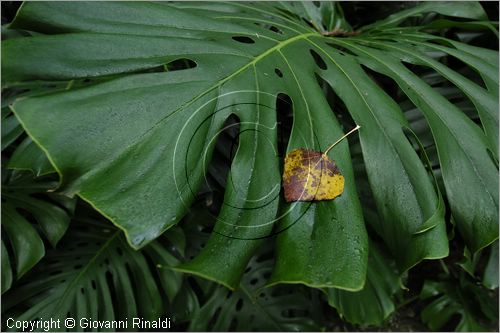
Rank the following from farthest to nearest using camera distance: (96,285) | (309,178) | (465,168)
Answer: (96,285)
(465,168)
(309,178)

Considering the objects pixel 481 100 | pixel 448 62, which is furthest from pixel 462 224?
pixel 448 62

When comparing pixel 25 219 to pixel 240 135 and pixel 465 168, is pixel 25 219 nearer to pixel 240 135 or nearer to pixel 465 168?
pixel 240 135

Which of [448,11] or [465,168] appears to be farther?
[448,11]

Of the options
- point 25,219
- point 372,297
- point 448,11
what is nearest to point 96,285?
point 25,219

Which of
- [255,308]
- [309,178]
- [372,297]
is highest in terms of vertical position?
[309,178]

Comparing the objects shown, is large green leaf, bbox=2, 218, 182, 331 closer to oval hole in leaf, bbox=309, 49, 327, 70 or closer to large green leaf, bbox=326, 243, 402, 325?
large green leaf, bbox=326, 243, 402, 325

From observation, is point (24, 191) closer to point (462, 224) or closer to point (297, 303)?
point (297, 303)

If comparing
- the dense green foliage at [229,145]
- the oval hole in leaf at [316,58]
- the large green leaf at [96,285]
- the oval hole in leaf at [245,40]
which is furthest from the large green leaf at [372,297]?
the oval hole in leaf at [245,40]
